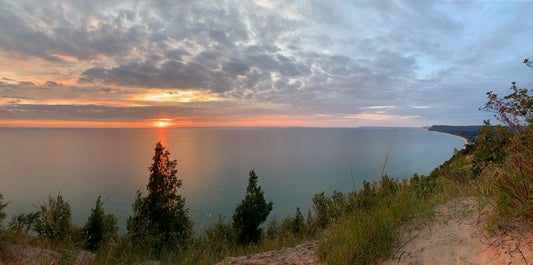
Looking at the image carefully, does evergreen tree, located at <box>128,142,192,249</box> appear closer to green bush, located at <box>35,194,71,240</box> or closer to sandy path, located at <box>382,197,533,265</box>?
green bush, located at <box>35,194,71,240</box>

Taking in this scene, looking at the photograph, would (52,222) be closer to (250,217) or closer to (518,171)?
(518,171)

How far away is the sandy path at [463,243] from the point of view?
115 inches

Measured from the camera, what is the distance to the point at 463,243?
11.1ft

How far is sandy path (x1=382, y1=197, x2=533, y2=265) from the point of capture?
2.93m

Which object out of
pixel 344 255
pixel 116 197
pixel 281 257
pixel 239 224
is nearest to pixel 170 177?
pixel 239 224

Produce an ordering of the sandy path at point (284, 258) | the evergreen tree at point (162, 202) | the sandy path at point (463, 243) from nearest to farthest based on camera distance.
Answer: the sandy path at point (463, 243) → the sandy path at point (284, 258) → the evergreen tree at point (162, 202)

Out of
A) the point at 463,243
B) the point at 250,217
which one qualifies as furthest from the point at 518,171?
the point at 250,217

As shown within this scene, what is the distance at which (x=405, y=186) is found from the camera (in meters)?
5.62

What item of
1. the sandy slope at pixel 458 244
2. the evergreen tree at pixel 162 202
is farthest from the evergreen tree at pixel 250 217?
the sandy slope at pixel 458 244

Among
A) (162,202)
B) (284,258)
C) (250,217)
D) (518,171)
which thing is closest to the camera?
(518,171)

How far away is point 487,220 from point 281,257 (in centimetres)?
386

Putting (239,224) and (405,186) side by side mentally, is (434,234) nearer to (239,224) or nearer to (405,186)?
(405,186)

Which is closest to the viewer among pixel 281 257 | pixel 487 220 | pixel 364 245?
pixel 487 220

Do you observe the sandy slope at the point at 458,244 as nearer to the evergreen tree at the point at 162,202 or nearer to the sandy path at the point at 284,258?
the sandy path at the point at 284,258
